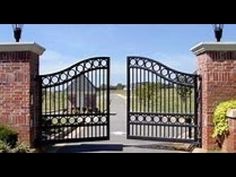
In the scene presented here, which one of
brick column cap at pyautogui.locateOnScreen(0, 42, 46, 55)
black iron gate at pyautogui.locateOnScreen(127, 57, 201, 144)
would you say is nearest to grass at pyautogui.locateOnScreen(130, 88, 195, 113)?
black iron gate at pyautogui.locateOnScreen(127, 57, 201, 144)

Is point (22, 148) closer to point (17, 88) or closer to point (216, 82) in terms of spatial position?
point (17, 88)

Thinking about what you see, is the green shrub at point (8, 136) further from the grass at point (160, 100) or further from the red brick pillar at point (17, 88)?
the grass at point (160, 100)

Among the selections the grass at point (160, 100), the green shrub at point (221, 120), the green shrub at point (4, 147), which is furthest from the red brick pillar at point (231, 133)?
the green shrub at point (4, 147)

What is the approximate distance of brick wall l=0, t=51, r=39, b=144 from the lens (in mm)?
9008

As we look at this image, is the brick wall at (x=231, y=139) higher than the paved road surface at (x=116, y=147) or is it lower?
higher

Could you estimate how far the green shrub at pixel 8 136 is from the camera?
8242mm

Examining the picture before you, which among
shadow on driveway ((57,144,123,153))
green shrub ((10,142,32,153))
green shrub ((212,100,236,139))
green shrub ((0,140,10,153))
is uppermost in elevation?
green shrub ((212,100,236,139))

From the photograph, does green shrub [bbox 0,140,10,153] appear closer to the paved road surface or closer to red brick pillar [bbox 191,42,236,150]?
the paved road surface

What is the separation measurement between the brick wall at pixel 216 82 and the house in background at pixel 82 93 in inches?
102

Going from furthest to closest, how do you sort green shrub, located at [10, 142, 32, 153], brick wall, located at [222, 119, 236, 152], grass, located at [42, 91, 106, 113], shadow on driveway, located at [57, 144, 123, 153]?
grass, located at [42, 91, 106, 113] → shadow on driveway, located at [57, 144, 123, 153] → brick wall, located at [222, 119, 236, 152] → green shrub, located at [10, 142, 32, 153]

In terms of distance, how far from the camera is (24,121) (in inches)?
355

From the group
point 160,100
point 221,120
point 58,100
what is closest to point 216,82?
point 221,120
